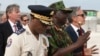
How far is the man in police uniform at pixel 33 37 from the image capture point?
551cm

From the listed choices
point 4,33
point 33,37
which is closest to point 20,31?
point 33,37

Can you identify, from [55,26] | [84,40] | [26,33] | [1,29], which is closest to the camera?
[26,33]

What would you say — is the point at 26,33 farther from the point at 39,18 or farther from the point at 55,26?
the point at 55,26

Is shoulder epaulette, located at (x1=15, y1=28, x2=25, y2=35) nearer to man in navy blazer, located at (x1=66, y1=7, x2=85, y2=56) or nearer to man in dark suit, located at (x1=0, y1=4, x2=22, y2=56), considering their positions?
man in dark suit, located at (x1=0, y1=4, x2=22, y2=56)

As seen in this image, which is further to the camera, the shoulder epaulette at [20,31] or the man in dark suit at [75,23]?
the man in dark suit at [75,23]

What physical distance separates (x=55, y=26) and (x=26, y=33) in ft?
3.36

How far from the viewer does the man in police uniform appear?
551cm

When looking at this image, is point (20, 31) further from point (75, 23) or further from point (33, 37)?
point (75, 23)

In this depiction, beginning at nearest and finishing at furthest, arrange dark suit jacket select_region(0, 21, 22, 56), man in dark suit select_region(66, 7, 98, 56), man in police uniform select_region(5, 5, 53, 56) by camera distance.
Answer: man in police uniform select_region(5, 5, 53, 56) < dark suit jacket select_region(0, 21, 22, 56) < man in dark suit select_region(66, 7, 98, 56)

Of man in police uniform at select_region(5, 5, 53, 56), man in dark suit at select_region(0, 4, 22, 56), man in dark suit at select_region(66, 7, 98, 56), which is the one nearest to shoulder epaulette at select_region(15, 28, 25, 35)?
man in police uniform at select_region(5, 5, 53, 56)

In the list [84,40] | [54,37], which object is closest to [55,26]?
[54,37]

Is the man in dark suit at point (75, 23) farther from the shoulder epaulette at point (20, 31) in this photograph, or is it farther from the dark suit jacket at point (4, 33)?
the shoulder epaulette at point (20, 31)

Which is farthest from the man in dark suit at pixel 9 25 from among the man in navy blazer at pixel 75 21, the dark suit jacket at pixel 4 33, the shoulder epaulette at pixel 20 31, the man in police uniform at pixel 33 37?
the shoulder epaulette at pixel 20 31

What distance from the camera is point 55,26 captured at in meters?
6.57
